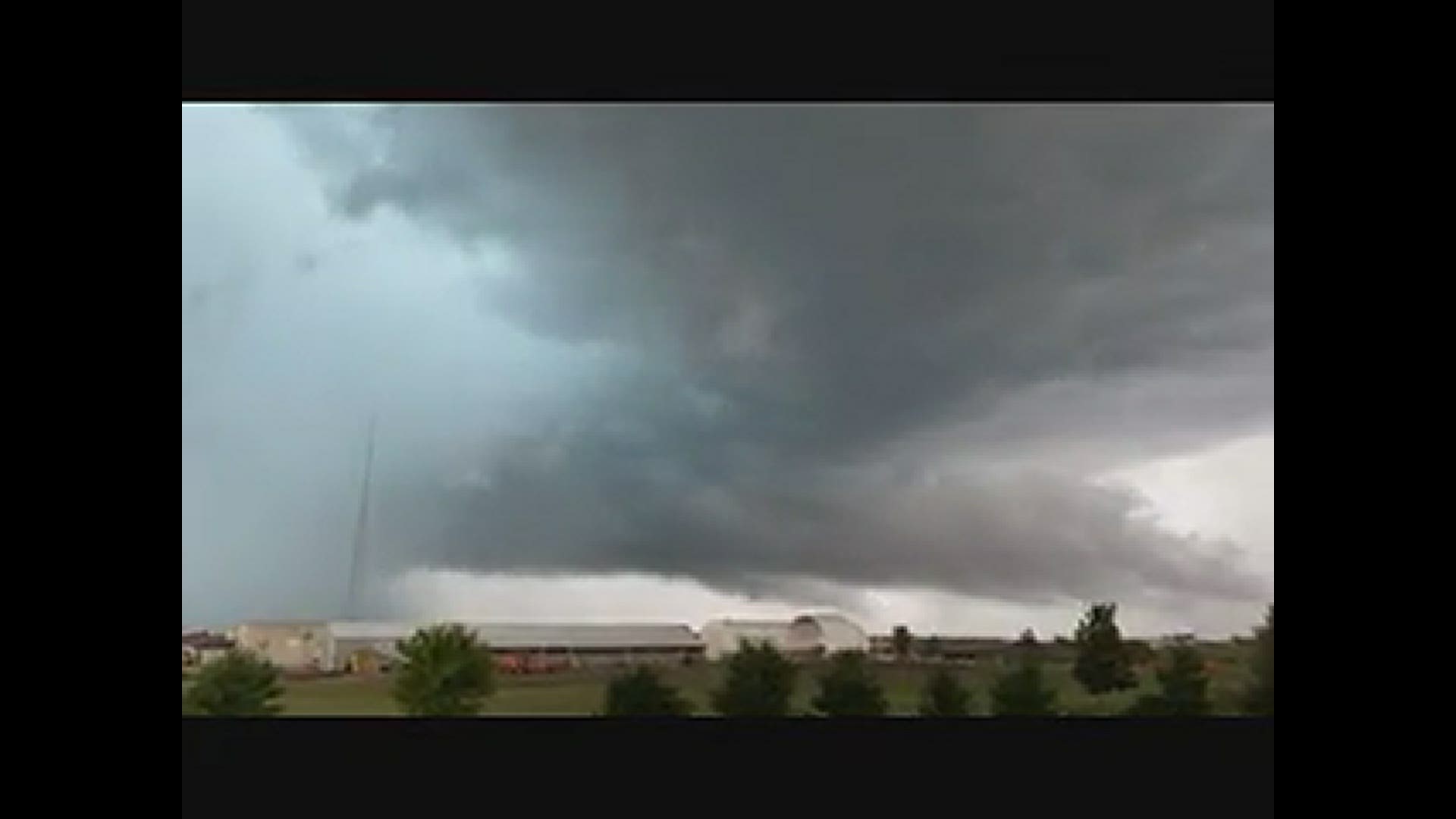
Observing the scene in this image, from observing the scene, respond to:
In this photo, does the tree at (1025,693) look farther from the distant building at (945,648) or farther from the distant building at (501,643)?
the distant building at (501,643)

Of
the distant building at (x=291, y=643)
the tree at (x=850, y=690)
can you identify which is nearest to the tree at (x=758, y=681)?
the tree at (x=850, y=690)

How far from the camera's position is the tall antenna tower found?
798 centimetres

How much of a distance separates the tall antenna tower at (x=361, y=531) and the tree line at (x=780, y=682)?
31 cm

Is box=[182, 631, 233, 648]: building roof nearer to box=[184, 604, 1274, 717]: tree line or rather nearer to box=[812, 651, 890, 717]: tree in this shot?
box=[184, 604, 1274, 717]: tree line

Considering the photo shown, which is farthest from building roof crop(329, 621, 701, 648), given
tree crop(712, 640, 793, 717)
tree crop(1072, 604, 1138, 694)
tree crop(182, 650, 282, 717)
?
tree crop(1072, 604, 1138, 694)

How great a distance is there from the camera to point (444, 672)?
26.3 feet

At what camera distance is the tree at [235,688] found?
7.94 metres

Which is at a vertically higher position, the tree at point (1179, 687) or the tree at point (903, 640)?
the tree at point (903, 640)

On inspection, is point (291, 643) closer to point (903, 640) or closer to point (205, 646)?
point (205, 646)

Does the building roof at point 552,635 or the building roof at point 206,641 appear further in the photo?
the building roof at point 552,635

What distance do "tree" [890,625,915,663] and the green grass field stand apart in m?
0.06

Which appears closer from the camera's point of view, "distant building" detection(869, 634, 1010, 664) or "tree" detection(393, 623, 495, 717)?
"tree" detection(393, 623, 495, 717)
